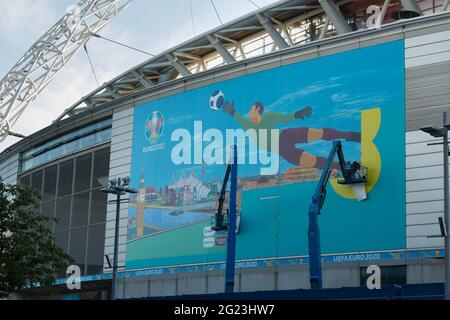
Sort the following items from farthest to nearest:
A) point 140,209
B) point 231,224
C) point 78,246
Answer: point 78,246
point 140,209
point 231,224

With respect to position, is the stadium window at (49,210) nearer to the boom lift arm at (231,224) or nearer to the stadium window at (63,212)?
the stadium window at (63,212)

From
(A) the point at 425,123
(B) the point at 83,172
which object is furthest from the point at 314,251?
(B) the point at 83,172

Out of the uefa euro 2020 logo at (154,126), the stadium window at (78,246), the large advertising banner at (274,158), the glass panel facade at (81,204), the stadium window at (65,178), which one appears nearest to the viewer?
the large advertising banner at (274,158)

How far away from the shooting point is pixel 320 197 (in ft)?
120

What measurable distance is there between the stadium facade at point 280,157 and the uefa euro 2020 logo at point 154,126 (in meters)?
0.07

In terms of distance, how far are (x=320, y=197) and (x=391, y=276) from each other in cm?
539

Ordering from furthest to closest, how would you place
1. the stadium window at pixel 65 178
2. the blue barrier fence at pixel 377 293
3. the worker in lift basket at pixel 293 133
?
1. the stadium window at pixel 65 178
2. the worker in lift basket at pixel 293 133
3. the blue barrier fence at pixel 377 293

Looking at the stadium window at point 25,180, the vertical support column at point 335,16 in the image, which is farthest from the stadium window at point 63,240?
the vertical support column at point 335,16

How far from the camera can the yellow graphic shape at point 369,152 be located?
39.0 meters

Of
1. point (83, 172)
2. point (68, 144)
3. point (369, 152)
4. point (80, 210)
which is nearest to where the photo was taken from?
point (369, 152)

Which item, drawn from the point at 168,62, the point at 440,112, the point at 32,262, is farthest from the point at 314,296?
the point at 168,62

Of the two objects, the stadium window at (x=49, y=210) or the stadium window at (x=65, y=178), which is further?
the stadium window at (x=49, y=210)

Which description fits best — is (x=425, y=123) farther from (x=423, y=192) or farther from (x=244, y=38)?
(x=244, y=38)
